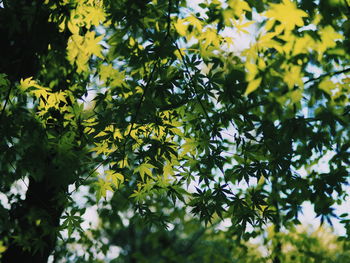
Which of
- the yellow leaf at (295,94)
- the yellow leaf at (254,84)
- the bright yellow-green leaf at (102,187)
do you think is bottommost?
the yellow leaf at (295,94)

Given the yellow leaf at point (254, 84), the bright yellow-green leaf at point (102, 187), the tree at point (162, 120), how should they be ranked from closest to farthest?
the yellow leaf at point (254, 84), the tree at point (162, 120), the bright yellow-green leaf at point (102, 187)

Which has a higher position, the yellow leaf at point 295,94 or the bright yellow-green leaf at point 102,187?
the bright yellow-green leaf at point 102,187

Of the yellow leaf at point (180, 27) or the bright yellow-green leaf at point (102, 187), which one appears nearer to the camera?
the yellow leaf at point (180, 27)

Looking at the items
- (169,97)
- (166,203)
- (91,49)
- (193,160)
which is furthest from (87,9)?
(166,203)

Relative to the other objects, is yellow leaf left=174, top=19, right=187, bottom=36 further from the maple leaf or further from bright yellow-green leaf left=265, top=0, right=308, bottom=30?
bright yellow-green leaf left=265, top=0, right=308, bottom=30

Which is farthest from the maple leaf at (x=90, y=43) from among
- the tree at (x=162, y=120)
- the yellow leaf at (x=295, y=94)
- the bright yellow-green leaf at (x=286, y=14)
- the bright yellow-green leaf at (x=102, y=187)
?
the yellow leaf at (x=295, y=94)

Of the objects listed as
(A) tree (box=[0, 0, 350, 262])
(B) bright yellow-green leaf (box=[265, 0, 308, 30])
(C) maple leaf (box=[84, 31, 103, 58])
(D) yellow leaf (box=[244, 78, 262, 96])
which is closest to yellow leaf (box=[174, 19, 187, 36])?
(A) tree (box=[0, 0, 350, 262])

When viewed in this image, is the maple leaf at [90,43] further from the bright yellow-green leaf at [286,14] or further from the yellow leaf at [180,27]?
the bright yellow-green leaf at [286,14]

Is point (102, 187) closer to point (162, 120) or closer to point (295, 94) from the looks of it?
point (162, 120)

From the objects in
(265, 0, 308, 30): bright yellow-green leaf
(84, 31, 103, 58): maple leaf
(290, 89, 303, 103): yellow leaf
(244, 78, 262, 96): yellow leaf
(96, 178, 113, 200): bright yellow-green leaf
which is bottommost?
(290, 89, 303, 103): yellow leaf

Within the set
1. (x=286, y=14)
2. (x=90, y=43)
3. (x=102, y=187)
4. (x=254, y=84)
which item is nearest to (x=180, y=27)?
(x=90, y=43)

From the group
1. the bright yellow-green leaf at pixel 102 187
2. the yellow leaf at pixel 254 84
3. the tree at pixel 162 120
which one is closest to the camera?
the yellow leaf at pixel 254 84

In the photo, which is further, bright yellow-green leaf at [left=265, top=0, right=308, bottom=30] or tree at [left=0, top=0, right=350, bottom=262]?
tree at [left=0, top=0, right=350, bottom=262]

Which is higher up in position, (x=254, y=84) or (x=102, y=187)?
(x=102, y=187)
